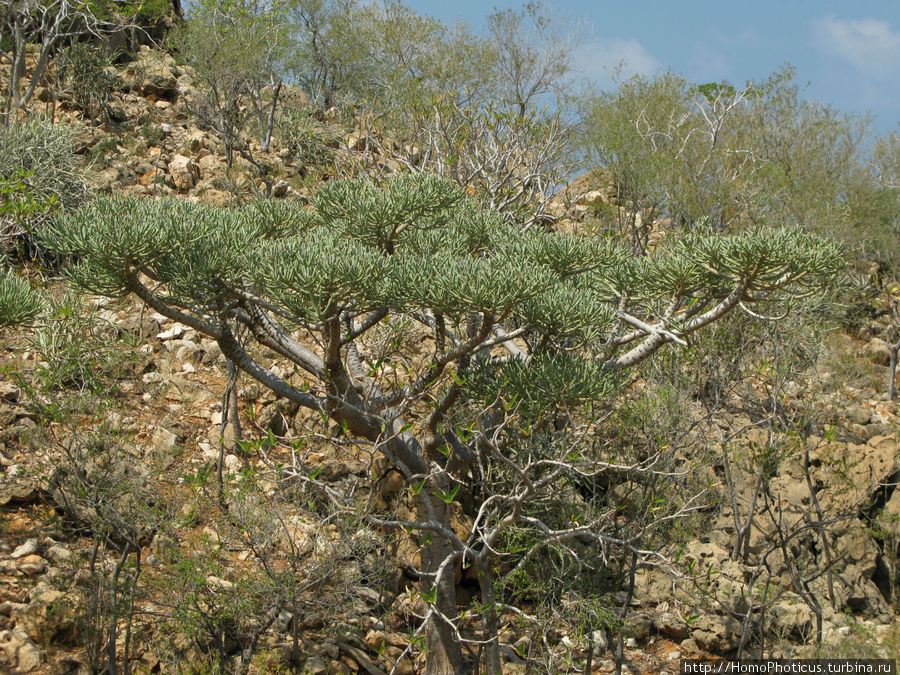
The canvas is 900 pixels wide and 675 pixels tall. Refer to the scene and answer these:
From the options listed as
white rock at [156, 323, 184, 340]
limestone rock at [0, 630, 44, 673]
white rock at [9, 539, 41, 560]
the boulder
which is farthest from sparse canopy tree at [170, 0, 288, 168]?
limestone rock at [0, 630, 44, 673]

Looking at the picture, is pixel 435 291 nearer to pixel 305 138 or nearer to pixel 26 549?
pixel 26 549

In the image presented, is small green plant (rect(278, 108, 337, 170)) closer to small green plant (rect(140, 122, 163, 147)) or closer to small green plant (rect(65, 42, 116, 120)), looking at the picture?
small green plant (rect(140, 122, 163, 147))

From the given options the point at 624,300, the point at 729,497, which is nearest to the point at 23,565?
the point at 624,300

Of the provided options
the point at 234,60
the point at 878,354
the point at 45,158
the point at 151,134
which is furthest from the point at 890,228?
the point at 45,158

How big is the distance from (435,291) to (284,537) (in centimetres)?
Answer: 342

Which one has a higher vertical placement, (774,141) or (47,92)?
(774,141)

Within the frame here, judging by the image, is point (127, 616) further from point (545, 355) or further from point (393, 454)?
point (545, 355)

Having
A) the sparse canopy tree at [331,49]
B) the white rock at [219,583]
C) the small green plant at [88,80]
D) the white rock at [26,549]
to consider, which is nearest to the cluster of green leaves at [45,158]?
the small green plant at [88,80]

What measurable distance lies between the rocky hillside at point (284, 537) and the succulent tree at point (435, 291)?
24.1 inches

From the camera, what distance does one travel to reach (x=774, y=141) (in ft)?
63.0

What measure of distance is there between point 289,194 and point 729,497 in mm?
8964

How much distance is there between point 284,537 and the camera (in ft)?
22.1

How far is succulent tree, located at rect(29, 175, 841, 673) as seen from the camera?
→ 442 centimetres

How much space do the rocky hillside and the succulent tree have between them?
2.01 ft
